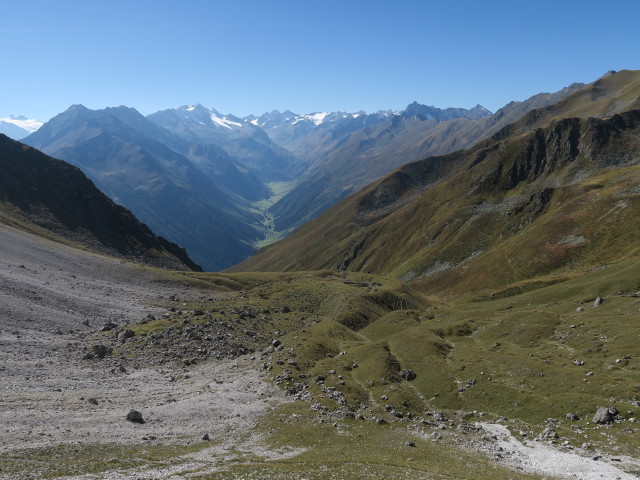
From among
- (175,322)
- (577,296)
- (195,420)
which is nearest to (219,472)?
(195,420)

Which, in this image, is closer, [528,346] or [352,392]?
[352,392]

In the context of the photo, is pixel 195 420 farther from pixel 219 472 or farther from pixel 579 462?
pixel 579 462

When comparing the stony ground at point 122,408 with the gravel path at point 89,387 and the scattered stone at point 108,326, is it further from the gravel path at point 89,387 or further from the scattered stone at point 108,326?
the scattered stone at point 108,326

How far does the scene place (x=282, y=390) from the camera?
64.0 m

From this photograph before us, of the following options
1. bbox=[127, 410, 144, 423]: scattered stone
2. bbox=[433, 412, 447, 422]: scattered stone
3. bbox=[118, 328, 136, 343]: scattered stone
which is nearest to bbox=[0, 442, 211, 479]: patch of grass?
bbox=[127, 410, 144, 423]: scattered stone

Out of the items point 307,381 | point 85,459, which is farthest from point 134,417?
point 307,381

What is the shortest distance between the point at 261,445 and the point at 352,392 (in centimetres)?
2116

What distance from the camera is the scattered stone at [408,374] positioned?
71312mm

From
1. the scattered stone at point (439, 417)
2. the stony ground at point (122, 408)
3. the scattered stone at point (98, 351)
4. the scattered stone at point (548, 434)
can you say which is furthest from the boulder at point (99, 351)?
the scattered stone at point (548, 434)

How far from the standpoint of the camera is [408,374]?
236ft

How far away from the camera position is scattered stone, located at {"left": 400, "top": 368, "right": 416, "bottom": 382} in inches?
2808

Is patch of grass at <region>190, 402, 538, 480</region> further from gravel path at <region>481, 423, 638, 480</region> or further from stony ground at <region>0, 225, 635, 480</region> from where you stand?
gravel path at <region>481, 423, 638, 480</region>

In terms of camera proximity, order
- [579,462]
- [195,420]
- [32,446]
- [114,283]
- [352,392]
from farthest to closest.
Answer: [114,283], [352,392], [195,420], [579,462], [32,446]

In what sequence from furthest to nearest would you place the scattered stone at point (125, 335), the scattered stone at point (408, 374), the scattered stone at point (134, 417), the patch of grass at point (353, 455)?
the scattered stone at point (125, 335)
the scattered stone at point (408, 374)
the scattered stone at point (134, 417)
the patch of grass at point (353, 455)
